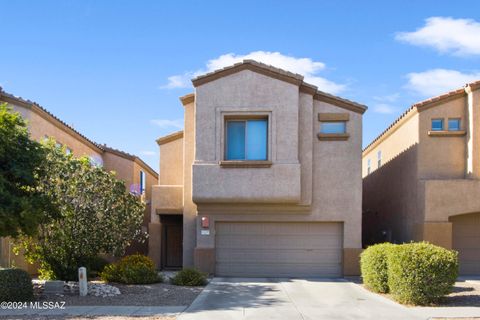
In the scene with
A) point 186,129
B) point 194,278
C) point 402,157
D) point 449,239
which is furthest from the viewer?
point 402,157

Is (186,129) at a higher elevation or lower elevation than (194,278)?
higher

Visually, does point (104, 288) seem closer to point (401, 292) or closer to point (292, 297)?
point (292, 297)

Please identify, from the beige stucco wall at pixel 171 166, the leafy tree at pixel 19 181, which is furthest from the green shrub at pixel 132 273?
the beige stucco wall at pixel 171 166

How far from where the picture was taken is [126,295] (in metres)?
15.4

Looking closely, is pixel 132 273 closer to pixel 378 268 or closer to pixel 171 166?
pixel 171 166

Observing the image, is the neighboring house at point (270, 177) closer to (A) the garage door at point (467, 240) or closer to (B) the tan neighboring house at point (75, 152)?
(A) the garage door at point (467, 240)

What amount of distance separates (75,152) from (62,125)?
230cm

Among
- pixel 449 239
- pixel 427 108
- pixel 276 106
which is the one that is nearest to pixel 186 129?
pixel 276 106

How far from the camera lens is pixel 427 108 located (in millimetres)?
20547

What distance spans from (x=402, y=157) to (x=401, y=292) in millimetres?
9438

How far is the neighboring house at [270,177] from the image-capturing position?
19938 mm

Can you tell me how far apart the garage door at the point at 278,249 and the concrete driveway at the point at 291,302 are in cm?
177

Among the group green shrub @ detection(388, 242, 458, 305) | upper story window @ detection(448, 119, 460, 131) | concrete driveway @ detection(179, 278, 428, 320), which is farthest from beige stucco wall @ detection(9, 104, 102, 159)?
upper story window @ detection(448, 119, 460, 131)

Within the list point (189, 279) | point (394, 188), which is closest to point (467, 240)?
point (394, 188)
